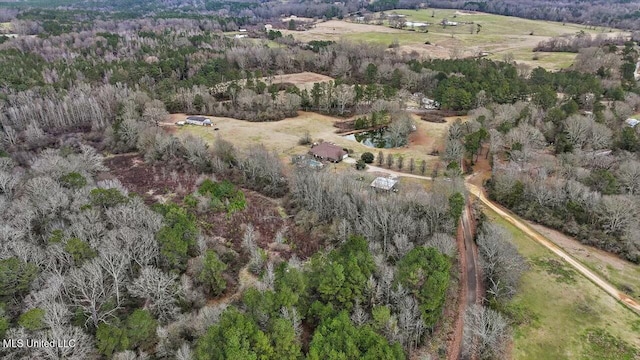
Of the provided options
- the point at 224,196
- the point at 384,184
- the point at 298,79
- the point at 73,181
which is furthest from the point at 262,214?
the point at 298,79

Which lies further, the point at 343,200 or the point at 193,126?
the point at 193,126

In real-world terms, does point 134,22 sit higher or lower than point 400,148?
higher

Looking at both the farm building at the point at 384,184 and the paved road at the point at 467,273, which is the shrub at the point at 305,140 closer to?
the farm building at the point at 384,184

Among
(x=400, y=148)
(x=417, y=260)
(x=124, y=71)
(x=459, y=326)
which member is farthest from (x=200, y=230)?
(x=124, y=71)

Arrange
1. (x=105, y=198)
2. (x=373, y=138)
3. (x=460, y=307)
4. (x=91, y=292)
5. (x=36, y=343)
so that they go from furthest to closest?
(x=373, y=138), (x=105, y=198), (x=460, y=307), (x=91, y=292), (x=36, y=343)

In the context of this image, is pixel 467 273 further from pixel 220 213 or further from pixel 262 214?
pixel 220 213

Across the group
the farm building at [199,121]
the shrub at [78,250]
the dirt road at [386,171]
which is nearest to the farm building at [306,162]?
the dirt road at [386,171]

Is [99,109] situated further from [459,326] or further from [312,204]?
[459,326]
